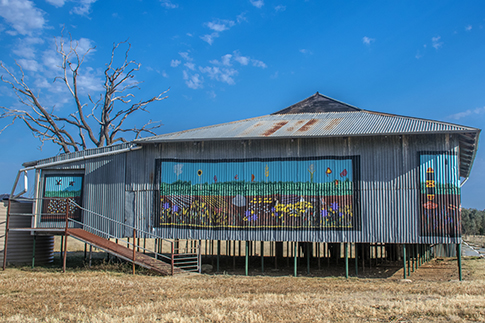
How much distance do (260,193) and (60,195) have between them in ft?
29.7

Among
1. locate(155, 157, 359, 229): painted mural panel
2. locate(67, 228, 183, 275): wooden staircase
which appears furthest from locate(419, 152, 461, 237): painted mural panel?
locate(67, 228, 183, 275): wooden staircase

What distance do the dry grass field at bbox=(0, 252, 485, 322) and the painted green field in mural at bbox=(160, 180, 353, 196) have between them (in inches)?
136

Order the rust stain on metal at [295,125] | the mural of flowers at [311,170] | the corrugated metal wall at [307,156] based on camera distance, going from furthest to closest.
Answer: the rust stain on metal at [295,125], the mural of flowers at [311,170], the corrugated metal wall at [307,156]

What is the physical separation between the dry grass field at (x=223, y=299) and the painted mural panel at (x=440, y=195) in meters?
2.27

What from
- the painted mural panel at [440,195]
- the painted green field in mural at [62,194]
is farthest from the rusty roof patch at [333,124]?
the painted green field in mural at [62,194]

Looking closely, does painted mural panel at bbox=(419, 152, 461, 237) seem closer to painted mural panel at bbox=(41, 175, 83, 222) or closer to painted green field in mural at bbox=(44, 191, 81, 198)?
painted mural panel at bbox=(41, 175, 83, 222)

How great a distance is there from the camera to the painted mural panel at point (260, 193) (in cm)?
1842

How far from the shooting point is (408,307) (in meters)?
11.3

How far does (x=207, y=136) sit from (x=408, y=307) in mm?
10932

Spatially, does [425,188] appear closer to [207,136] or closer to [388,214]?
[388,214]

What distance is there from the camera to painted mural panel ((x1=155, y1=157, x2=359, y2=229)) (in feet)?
60.4

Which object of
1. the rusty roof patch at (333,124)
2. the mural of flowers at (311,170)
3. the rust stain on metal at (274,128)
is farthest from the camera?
the rusty roof patch at (333,124)

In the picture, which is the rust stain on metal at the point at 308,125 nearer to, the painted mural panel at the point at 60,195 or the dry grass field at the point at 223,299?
the dry grass field at the point at 223,299

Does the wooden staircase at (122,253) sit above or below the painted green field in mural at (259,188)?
below
